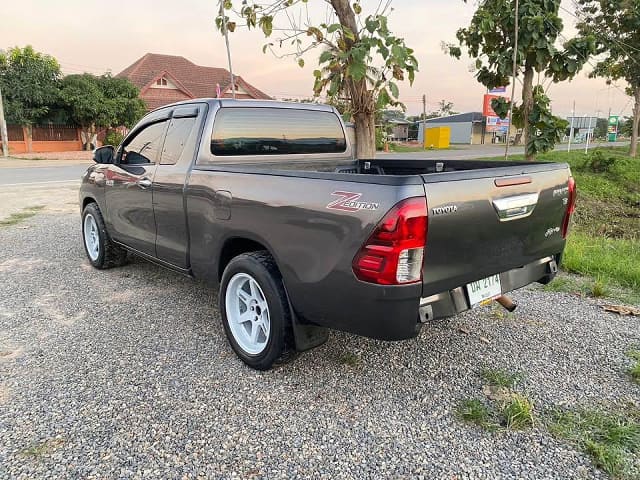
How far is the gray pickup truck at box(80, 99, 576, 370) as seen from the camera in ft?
7.75

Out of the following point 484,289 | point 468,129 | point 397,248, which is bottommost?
point 484,289

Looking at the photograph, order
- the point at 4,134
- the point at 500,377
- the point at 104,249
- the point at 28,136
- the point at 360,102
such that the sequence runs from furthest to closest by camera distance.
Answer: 1. the point at 28,136
2. the point at 4,134
3. the point at 360,102
4. the point at 104,249
5. the point at 500,377

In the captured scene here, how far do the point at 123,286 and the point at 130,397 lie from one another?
2240 millimetres

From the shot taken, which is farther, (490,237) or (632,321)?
(632,321)

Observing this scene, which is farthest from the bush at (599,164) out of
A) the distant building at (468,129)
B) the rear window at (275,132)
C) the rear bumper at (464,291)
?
the distant building at (468,129)

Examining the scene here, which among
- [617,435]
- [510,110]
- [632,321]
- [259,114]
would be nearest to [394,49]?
[259,114]

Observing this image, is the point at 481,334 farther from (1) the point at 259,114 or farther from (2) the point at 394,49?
(2) the point at 394,49

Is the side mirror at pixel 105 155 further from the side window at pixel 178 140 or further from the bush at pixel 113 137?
the bush at pixel 113 137

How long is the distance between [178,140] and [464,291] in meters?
2.57

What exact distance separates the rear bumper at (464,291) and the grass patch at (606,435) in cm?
78

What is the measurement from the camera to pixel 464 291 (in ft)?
8.83

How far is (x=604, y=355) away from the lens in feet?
10.8

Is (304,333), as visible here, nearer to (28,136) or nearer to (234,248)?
(234,248)

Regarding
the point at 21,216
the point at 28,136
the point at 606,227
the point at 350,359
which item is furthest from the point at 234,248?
the point at 28,136
